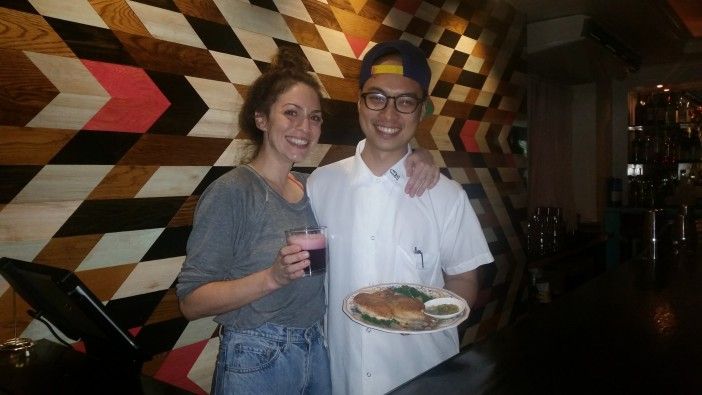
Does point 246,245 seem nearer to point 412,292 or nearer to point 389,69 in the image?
point 412,292

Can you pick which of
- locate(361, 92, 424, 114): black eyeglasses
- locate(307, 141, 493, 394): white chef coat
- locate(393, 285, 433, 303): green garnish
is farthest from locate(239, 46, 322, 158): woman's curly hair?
locate(393, 285, 433, 303): green garnish

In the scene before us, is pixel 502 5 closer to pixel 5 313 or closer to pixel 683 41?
pixel 683 41

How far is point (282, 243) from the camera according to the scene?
1.55m

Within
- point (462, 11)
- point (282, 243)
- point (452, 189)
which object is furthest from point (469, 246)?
point (462, 11)

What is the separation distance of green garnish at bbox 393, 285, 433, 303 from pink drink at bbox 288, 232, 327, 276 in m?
0.28

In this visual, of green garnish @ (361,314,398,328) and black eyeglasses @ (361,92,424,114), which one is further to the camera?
black eyeglasses @ (361,92,424,114)

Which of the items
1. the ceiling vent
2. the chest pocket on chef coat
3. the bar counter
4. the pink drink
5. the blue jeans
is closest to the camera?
the bar counter

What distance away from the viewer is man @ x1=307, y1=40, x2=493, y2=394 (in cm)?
166

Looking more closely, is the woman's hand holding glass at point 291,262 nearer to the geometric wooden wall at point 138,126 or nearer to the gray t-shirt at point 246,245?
the gray t-shirt at point 246,245

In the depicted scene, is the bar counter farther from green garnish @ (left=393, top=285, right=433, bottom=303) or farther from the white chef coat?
the white chef coat

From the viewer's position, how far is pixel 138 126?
2.00 m

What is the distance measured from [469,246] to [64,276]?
1357mm

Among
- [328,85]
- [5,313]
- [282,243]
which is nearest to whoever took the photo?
[282,243]

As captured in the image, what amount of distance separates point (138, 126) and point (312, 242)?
111 cm
